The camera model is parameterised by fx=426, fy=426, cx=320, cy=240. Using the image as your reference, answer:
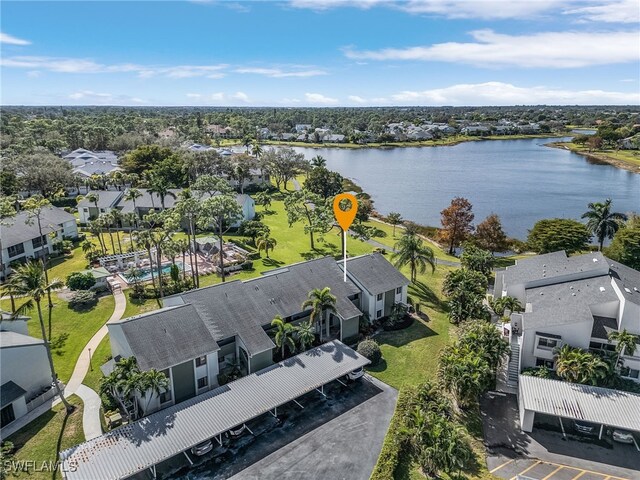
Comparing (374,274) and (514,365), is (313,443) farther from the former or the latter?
(374,274)

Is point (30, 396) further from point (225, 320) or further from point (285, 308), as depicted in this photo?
point (285, 308)

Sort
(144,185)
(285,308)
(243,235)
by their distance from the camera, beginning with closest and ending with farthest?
(285,308), (243,235), (144,185)

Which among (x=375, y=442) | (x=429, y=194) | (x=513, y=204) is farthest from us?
(x=429, y=194)

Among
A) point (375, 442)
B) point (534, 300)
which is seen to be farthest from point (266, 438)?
point (534, 300)

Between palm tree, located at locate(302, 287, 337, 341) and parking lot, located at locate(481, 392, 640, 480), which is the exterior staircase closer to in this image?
parking lot, located at locate(481, 392, 640, 480)

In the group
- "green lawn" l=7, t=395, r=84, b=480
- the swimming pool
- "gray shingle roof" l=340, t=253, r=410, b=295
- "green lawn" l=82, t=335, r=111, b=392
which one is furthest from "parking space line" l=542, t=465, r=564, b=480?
the swimming pool

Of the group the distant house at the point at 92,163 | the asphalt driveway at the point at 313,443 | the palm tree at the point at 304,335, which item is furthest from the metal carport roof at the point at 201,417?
the distant house at the point at 92,163
